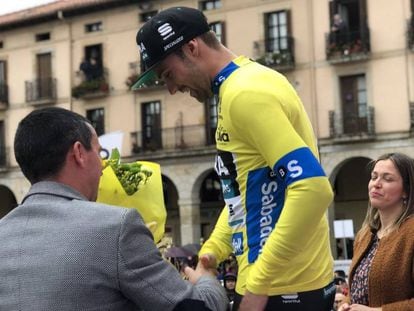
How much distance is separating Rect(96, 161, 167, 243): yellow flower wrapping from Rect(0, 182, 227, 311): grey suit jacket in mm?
823

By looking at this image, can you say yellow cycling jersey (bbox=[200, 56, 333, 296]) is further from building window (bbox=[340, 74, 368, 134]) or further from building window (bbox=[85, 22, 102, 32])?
building window (bbox=[85, 22, 102, 32])

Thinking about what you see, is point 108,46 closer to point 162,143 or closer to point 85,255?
point 162,143

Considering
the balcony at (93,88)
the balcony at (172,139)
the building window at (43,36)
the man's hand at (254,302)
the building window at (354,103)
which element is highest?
the building window at (43,36)

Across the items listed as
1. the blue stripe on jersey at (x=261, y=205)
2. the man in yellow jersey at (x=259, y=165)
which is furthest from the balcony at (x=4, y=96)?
the blue stripe on jersey at (x=261, y=205)

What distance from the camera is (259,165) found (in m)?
2.40

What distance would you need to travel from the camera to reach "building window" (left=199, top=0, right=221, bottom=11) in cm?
2781

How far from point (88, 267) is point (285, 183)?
663mm

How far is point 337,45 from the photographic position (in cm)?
2512

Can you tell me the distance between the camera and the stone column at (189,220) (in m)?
28.3

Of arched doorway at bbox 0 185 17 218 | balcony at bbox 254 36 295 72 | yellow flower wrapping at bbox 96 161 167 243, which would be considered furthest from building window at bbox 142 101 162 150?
yellow flower wrapping at bbox 96 161 167 243

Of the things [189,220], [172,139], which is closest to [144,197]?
[172,139]

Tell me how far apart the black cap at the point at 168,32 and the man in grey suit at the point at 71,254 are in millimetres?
457

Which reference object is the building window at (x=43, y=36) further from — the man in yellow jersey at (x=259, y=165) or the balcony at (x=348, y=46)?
the man in yellow jersey at (x=259, y=165)

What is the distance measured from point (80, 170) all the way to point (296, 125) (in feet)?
2.39
